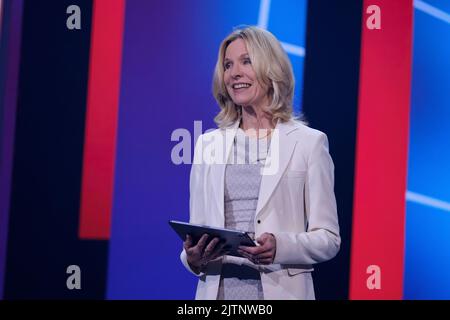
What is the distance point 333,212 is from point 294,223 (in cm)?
14

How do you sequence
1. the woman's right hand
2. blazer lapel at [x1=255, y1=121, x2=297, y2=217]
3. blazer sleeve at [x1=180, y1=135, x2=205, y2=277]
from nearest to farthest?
the woman's right hand < blazer lapel at [x1=255, y1=121, x2=297, y2=217] < blazer sleeve at [x1=180, y1=135, x2=205, y2=277]

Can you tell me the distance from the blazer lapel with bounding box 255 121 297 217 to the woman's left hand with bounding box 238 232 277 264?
0.39ft

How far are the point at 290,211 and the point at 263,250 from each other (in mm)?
223

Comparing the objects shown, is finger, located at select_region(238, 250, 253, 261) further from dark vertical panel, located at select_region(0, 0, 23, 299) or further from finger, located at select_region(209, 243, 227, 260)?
dark vertical panel, located at select_region(0, 0, 23, 299)

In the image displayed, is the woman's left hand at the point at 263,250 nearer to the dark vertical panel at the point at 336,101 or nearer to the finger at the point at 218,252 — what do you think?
the finger at the point at 218,252

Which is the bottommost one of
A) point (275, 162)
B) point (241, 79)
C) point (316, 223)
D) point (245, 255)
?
point (245, 255)

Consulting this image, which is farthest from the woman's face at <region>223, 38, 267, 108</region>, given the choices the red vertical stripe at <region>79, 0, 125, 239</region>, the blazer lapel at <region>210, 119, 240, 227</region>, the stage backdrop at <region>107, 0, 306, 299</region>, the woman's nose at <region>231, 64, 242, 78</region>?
the red vertical stripe at <region>79, 0, 125, 239</region>

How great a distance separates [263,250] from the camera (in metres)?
2.08

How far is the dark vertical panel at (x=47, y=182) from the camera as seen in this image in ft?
9.32

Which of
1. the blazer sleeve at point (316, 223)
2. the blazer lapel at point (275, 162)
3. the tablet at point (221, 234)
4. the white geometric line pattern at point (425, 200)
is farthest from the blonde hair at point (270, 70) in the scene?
the white geometric line pattern at point (425, 200)

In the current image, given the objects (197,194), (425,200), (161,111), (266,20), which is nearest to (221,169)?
(197,194)

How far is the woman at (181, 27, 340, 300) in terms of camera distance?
2.17 metres

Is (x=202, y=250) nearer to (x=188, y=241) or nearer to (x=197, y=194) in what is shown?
(x=188, y=241)

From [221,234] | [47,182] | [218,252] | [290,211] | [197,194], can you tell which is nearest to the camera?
[221,234]
